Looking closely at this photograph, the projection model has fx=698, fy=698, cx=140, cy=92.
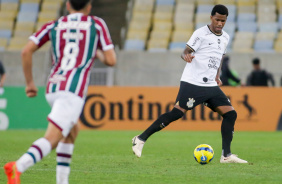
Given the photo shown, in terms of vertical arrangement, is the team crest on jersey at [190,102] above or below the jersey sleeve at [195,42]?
below

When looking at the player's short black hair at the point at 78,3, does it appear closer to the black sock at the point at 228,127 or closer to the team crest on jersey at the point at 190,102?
the team crest on jersey at the point at 190,102

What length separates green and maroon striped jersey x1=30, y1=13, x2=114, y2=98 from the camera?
634cm

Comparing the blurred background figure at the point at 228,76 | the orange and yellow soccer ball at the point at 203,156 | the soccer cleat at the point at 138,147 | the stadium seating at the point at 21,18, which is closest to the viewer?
the orange and yellow soccer ball at the point at 203,156

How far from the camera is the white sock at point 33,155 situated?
6.11 m

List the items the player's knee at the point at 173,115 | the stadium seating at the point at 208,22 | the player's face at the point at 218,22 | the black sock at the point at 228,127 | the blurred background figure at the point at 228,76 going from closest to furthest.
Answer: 1. the player's face at the point at 218,22
2. the black sock at the point at 228,127
3. the player's knee at the point at 173,115
4. the blurred background figure at the point at 228,76
5. the stadium seating at the point at 208,22

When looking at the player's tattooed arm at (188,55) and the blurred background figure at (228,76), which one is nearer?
the player's tattooed arm at (188,55)

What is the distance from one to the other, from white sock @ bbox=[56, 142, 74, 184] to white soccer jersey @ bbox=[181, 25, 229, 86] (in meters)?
3.78

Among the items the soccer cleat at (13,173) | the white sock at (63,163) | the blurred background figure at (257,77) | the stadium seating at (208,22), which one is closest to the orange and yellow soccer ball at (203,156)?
the white sock at (63,163)

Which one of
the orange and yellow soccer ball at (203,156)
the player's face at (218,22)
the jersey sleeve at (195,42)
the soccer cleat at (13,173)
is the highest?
the player's face at (218,22)

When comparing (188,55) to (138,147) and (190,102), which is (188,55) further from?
(138,147)

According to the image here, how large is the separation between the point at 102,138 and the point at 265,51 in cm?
926

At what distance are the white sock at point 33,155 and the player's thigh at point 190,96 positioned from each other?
4103 millimetres

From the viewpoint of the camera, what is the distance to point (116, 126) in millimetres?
19562

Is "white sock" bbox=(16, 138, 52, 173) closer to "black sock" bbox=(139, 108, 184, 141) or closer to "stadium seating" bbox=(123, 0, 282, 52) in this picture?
"black sock" bbox=(139, 108, 184, 141)
